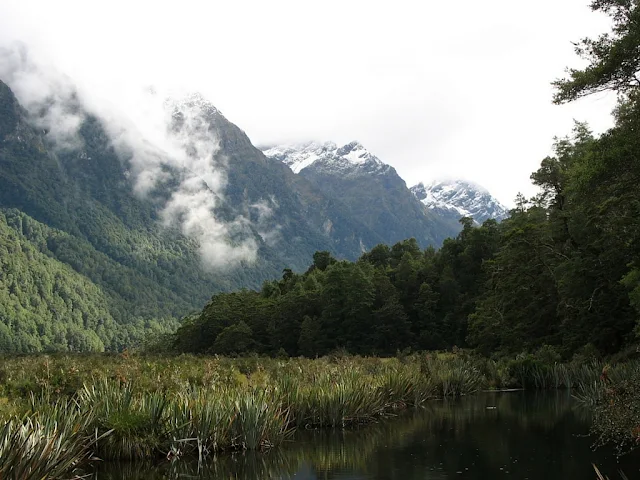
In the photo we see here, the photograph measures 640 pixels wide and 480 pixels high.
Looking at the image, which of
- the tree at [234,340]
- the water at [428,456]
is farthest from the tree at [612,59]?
the tree at [234,340]

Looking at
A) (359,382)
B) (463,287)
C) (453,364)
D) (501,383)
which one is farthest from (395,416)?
(463,287)

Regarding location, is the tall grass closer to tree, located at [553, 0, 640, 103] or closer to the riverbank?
the riverbank

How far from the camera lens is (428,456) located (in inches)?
581

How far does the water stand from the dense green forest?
26.3ft

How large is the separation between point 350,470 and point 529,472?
378cm

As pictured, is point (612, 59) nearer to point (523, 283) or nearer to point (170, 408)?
point (170, 408)

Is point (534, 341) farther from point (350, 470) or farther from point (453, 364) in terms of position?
point (350, 470)

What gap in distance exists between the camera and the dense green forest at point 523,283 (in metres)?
19.3

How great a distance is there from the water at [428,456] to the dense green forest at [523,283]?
8.03m

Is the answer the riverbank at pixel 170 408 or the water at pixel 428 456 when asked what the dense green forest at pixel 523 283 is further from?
the riverbank at pixel 170 408

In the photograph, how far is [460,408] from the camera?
2427 centimetres

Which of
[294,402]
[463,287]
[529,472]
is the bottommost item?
[529,472]

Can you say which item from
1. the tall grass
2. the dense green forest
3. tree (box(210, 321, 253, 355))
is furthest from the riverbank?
tree (box(210, 321, 253, 355))

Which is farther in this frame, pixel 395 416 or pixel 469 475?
pixel 395 416
